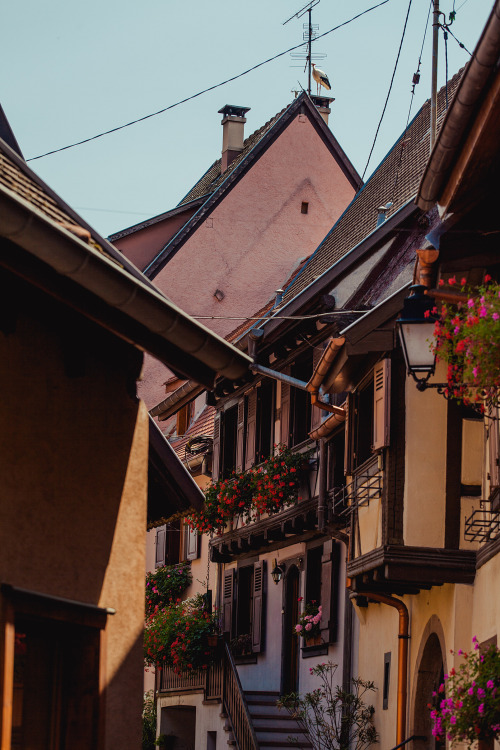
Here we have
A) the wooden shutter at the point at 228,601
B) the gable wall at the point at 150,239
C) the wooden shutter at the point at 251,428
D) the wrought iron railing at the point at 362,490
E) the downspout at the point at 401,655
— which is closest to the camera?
the wrought iron railing at the point at 362,490

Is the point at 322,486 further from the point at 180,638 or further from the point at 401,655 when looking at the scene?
the point at 180,638

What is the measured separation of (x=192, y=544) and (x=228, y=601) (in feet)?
8.84

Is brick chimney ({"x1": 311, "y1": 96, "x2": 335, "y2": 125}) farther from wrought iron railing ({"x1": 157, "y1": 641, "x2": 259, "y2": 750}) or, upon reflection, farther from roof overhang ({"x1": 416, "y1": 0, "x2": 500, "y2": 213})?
roof overhang ({"x1": 416, "y1": 0, "x2": 500, "y2": 213})

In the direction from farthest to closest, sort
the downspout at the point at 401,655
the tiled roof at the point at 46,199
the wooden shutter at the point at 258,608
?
1. the wooden shutter at the point at 258,608
2. the downspout at the point at 401,655
3. the tiled roof at the point at 46,199

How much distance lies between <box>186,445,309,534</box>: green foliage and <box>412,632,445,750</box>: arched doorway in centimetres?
544

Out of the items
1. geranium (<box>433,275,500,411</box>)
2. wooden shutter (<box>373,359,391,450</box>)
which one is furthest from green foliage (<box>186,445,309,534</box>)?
geranium (<box>433,275,500,411</box>)

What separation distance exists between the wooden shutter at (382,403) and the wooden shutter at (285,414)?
672cm

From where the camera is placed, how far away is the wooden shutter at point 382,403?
13648mm

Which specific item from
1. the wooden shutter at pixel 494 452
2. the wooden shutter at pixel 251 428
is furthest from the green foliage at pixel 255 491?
the wooden shutter at pixel 494 452

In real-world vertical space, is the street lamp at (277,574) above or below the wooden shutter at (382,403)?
below

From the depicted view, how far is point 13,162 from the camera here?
7.15m

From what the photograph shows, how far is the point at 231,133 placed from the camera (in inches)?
1222

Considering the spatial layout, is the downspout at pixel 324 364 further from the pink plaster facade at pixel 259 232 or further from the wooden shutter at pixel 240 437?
the pink plaster facade at pixel 259 232

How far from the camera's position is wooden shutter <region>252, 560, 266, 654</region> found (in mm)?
21906
